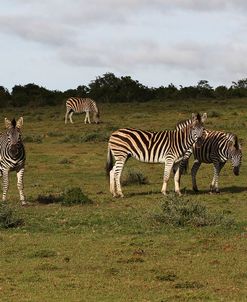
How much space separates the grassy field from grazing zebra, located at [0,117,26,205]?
75 cm

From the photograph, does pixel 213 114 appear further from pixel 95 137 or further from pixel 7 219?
pixel 7 219

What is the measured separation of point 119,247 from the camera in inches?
474

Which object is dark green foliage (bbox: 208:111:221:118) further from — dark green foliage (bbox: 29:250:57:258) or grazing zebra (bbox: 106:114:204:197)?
dark green foliage (bbox: 29:250:57:258)

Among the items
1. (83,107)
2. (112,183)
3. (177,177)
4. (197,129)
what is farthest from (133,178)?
(83,107)

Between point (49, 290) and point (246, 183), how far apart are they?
13304mm

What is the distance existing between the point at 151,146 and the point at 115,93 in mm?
44527

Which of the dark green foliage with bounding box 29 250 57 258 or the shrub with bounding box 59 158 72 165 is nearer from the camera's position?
the dark green foliage with bounding box 29 250 57 258

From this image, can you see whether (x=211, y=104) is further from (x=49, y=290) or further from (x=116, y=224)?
(x=49, y=290)

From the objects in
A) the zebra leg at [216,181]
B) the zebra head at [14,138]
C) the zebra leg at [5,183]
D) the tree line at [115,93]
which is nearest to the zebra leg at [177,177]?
the zebra leg at [216,181]

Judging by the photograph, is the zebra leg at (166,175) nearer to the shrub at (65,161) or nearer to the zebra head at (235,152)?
the zebra head at (235,152)

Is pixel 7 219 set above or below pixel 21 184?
below

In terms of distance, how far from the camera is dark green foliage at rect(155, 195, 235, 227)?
551 inches

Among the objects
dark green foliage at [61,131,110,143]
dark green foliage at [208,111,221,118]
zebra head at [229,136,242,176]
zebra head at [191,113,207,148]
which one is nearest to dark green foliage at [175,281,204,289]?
zebra head at [191,113,207,148]

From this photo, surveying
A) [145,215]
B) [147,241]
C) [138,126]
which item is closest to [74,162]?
[138,126]
